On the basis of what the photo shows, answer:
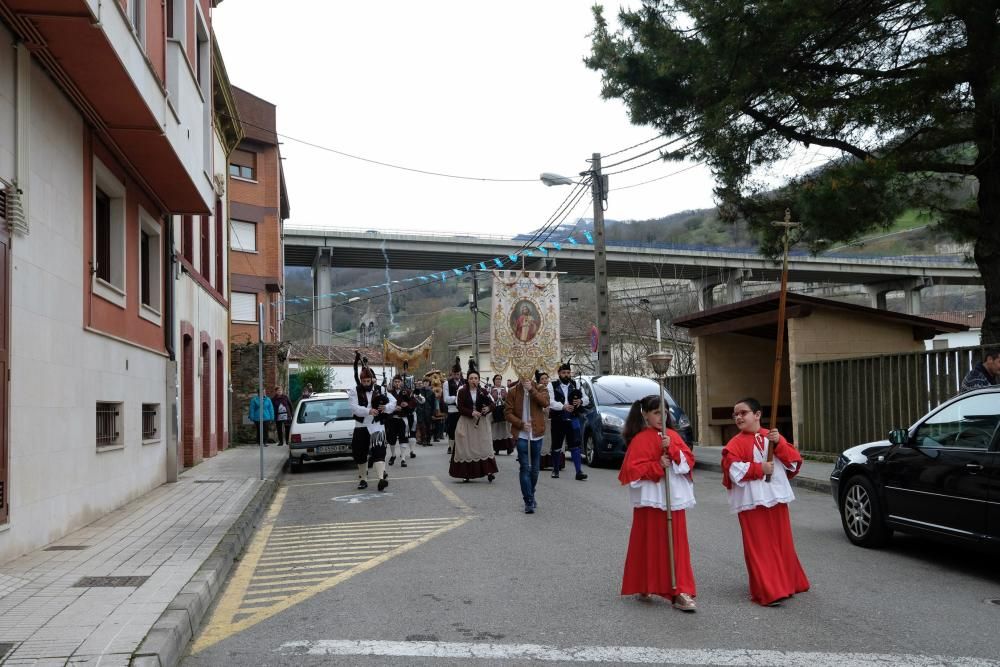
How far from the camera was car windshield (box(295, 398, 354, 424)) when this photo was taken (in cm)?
1934

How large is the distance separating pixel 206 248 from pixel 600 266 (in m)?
9.65

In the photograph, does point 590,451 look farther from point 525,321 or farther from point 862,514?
point 525,321

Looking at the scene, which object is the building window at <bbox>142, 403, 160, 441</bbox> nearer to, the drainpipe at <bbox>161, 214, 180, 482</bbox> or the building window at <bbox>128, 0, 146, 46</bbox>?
the drainpipe at <bbox>161, 214, 180, 482</bbox>

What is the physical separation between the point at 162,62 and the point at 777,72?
30.3ft

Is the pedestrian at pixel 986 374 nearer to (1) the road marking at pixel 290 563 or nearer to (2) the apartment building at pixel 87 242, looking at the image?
(1) the road marking at pixel 290 563

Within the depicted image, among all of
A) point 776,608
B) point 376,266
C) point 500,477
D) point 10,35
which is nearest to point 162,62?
point 10,35

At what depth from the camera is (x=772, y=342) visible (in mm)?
22438

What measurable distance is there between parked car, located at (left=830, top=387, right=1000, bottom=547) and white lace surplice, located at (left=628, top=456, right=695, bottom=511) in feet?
7.81

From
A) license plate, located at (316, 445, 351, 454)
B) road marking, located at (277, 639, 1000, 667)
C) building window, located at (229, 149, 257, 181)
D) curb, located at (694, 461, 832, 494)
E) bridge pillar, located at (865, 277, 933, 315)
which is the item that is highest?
building window, located at (229, 149, 257, 181)

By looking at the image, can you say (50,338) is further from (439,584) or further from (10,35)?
(439,584)

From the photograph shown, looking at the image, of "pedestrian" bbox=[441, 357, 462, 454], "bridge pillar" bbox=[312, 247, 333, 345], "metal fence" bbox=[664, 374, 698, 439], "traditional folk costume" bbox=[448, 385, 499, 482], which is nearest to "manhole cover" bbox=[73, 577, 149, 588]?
"traditional folk costume" bbox=[448, 385, 499, 482]

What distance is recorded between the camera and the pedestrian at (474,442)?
1496 centimetres

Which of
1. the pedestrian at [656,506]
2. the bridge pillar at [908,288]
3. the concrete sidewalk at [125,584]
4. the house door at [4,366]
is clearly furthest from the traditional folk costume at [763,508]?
the bridge pillar at [908,288]

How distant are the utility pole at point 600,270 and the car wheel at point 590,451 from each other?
5058 mm
